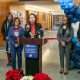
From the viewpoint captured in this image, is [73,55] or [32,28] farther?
Result: [73,55]

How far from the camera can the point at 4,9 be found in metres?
12.1

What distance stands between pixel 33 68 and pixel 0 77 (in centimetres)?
126

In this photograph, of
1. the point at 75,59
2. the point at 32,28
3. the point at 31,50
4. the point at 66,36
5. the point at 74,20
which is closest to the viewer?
the point at 31,50

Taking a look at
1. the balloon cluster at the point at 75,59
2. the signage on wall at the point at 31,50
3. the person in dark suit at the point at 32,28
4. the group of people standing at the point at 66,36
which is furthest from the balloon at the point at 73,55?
the signage on wall at the point at 31,50

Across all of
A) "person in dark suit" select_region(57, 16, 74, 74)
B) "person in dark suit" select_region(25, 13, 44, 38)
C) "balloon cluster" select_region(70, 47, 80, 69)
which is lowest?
"balloon cluster" select_region(70, 47, 80, 69)

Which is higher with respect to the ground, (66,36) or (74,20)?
(74,20)

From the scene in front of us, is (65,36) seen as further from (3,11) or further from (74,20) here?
(3,11)

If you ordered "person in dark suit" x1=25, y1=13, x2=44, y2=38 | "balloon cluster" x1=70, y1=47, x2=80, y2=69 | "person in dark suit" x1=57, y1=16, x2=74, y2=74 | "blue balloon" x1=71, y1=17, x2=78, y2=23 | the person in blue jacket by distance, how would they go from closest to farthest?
1. "person in dark suit" x1=25, y1=13, x2=44, y2=38
2. the person in blue jacket
3. "person in dark suit" x1=57, y1=16, x2=74, y2=74
4. "blue balloon" x1=71, y1=17, x2=78, y2=23
5. "balloon cluster" x1=70, y1=47, x2=80, y2=69

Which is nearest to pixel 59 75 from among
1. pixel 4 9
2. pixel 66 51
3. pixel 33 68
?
pixel 66 51

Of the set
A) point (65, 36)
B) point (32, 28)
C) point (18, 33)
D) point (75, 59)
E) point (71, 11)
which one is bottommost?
point (75, 59)

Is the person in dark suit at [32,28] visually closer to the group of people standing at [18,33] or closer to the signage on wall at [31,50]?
the group of people standing at [18,33]

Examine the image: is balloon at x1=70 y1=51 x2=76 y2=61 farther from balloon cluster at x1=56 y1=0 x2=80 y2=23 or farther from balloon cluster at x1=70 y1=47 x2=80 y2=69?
balloon cluster at x1=56 y1=0 x2=80 y2=23

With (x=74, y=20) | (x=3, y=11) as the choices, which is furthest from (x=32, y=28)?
(x=3, y=11)

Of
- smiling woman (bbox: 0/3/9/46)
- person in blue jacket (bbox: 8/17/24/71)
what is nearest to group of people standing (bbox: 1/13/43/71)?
person in blue jacket (bbox: 8/17/24/71)
